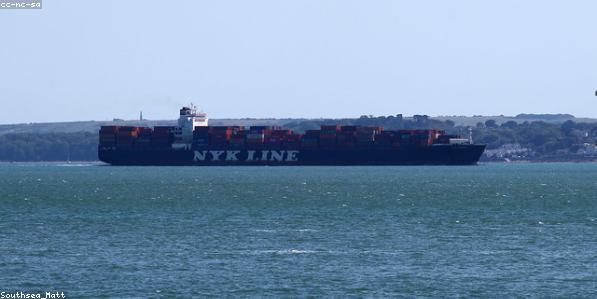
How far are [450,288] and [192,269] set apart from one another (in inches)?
403

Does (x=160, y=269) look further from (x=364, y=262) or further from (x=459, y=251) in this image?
(x=459, y=251)

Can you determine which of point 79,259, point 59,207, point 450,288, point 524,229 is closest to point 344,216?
point 524,229

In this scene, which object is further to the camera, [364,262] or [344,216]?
[344,216]

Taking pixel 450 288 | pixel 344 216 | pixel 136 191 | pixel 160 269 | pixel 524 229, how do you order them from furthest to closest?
1. pixel 136 191
2. pixel 344 216
3. pixel 524 229
4. pixel 160 269
5. pixel 450 288

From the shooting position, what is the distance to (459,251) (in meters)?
53.3

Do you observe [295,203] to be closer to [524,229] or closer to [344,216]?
[344,216]

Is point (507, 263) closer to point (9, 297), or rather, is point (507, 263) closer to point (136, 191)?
point (9, 297)

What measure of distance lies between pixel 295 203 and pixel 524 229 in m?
29.0

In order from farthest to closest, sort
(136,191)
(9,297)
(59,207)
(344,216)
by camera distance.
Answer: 1. (136,191)
2. (59,207)
3. (344,216)
4. (9,297)

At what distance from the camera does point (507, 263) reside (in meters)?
48.9

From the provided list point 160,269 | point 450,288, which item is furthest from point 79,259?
point 450,288

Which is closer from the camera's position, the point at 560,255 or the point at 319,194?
the point at 560,255

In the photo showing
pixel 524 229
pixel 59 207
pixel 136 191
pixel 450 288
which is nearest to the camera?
pixel 450 288

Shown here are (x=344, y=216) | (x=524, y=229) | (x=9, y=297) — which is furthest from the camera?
(x=344, y=216)
